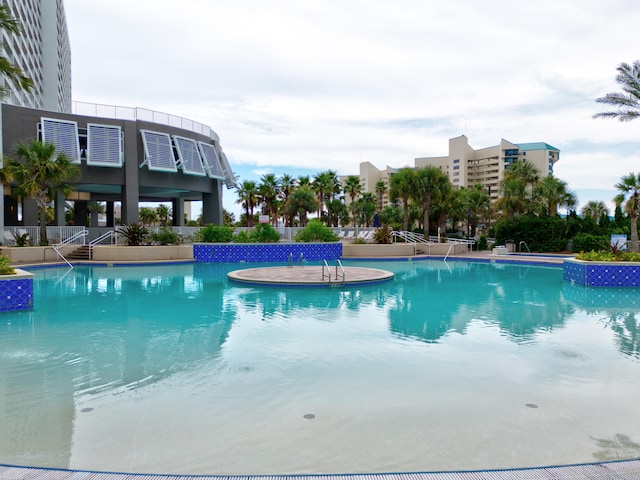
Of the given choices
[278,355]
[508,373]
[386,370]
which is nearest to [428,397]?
[386,370]

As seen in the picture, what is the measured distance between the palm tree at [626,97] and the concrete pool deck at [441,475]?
25.6 metres

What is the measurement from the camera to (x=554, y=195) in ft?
108

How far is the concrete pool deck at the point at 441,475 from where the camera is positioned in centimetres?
325

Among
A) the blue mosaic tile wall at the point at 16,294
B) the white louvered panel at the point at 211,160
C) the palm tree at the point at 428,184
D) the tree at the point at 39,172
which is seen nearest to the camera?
the blue mosaic tile wall at the point at 16,294

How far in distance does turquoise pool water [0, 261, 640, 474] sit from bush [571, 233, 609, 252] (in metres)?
18.9

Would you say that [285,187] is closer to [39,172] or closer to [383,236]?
[383,236]

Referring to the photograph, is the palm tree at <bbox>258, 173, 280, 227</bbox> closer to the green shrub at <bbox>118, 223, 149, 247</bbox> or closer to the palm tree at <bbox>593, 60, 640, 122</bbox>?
the green shrub at <bbox>118, 223, 149, 247</bbox>

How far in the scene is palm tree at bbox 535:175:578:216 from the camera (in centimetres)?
3319

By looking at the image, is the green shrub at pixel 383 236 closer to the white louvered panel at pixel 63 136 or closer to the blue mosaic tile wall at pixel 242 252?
the blue mosaic tile wall at pixel 242 252

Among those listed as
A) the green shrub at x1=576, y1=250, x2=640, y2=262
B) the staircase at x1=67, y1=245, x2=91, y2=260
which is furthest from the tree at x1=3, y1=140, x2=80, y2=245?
the green shrub at x1=576, y1=250, x2=640, y2=262

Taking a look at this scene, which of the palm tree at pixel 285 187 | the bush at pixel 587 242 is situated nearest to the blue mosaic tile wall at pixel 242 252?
the bush at pixel 587 242

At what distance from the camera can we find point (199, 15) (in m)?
16.1

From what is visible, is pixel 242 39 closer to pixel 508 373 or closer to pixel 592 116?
pixel 508 373

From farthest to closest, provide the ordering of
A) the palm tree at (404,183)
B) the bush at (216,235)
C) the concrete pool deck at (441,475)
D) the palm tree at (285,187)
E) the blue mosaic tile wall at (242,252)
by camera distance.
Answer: the palm tree at (285,187), the palm tree at (404,183), the bush at (216,235), the blue mosaic tile wall at (242,252), the concrete pool deck at (441,475)
